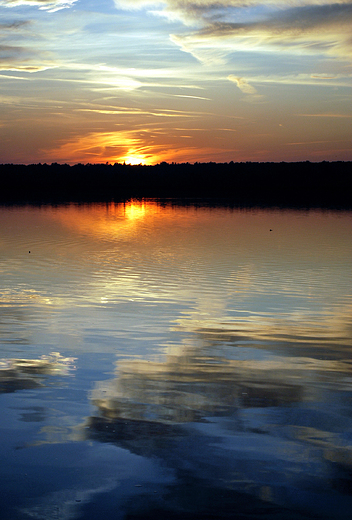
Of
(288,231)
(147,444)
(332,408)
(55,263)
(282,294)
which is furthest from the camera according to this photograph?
(288,231)

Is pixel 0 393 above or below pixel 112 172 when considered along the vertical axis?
below

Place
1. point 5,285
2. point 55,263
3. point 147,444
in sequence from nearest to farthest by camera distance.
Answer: point 147,444, point 5,285, point 55,263

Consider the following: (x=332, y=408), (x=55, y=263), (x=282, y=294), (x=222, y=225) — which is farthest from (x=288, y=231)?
(x=332, y=408)

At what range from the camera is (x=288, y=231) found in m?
36.0

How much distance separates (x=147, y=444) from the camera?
6105 millimetres

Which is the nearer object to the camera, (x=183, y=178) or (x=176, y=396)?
(x=176, y=396)

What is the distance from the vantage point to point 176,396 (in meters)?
7.64

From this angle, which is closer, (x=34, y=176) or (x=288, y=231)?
(x=288, y=231)

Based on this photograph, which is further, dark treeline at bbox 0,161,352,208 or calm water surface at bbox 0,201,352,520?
dark treeline at bbox 0,161,352,208

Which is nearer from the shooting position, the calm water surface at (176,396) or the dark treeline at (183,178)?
the calm water surface at (176,396)

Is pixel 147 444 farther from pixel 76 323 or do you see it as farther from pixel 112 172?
pixel 112 172

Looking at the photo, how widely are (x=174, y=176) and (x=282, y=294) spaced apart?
172 meters

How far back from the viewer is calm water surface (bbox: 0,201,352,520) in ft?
16.9

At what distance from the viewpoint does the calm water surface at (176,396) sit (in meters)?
5.15
